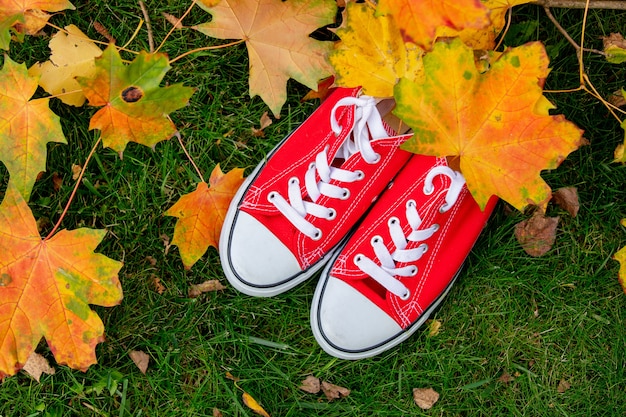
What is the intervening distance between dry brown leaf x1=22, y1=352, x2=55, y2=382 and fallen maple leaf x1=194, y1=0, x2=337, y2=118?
0.99 metres

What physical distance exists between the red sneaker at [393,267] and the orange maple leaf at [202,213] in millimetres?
352

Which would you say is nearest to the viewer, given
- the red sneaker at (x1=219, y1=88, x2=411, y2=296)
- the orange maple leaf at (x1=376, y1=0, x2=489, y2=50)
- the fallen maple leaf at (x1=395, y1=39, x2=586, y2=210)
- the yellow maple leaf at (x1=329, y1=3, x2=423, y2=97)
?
the orange maple leaf at (x1=376, y1=0, x2=489, y2=50)

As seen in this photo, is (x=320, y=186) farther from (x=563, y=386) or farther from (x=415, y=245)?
(x=563, y=386)

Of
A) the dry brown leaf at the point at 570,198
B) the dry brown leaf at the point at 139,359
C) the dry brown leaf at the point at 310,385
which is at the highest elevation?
the dry brown leaf at the point at 570,198

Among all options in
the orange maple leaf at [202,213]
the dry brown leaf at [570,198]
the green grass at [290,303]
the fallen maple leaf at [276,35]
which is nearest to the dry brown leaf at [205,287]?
the green grass at [290,303]

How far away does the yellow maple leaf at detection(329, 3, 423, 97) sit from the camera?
1.31 meters

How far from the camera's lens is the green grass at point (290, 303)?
1.67 metres

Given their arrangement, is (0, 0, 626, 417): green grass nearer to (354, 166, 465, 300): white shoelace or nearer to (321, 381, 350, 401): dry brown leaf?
(321, 381, 350, 401): dry brown leaf

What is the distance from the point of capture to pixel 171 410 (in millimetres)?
1671

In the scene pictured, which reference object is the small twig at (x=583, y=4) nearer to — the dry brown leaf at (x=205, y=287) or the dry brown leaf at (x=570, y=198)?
the dry brown leaf at (x=570, y=198)

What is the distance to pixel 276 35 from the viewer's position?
4.74 ft

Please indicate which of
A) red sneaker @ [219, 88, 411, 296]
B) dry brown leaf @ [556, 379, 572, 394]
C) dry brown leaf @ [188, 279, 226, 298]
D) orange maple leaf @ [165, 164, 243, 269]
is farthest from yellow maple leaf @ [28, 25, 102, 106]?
dry brown leaf @ [556, 379, 572, 394]

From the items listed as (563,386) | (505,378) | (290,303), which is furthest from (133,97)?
(563,386)

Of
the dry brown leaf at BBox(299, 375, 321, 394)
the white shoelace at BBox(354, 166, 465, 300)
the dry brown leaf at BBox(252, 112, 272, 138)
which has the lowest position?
the dry brown leaf at BBox(299, 375, 321, 394)
